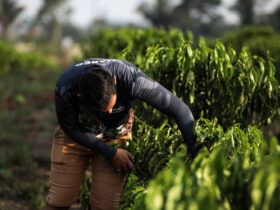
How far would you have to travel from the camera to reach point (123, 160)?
13.9 feet

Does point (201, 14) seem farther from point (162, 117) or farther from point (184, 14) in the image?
point (162, 117)

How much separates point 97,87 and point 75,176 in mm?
1098

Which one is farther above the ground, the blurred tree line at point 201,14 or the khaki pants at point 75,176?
the khaki pants at point 75,176

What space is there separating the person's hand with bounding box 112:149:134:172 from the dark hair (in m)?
0.55

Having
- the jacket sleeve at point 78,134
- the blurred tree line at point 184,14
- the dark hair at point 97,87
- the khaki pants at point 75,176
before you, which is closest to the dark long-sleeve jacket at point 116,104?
the jacket sleeve at point 78,134

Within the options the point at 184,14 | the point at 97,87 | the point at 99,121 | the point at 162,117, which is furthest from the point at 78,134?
the point at 184,14

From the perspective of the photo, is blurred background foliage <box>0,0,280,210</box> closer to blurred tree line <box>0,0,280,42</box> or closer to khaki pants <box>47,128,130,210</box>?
khaki pants <box>47,128,130,210</box>

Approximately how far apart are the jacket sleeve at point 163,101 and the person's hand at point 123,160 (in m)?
0.46

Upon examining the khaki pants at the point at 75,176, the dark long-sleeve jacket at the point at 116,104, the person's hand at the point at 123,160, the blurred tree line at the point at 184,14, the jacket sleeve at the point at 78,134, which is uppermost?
the dark long-sleeve jacket at the point at 116,104

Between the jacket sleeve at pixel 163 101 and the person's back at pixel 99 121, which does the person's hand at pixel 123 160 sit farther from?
the jacket sleeve at pixel 163 101

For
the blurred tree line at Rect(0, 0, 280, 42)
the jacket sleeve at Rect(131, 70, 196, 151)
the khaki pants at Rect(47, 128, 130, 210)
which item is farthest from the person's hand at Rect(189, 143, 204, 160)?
the blurred tree line at Rect(0, 0, 280, 42)

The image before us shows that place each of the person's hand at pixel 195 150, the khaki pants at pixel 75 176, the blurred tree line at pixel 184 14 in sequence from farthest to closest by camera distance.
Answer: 1. the blurred tree line at pixel 184 14
2. the khaki pants at pixel 75 176
3. the person's hand at pixel 195 150

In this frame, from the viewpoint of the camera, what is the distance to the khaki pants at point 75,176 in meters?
4.45

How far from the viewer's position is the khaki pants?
4.45 meters
